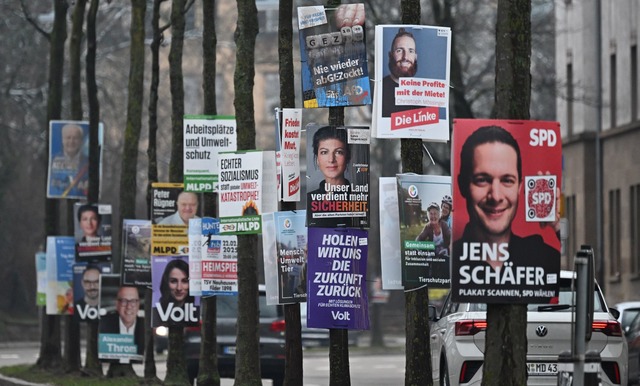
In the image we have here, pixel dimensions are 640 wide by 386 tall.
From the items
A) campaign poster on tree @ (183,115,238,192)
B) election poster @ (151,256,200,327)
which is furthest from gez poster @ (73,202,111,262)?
campaign poster on tree @ (183,115,238,192)

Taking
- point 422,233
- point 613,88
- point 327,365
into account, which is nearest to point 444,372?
point 422,233

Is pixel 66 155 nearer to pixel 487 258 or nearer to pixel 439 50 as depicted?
pixel 439 50

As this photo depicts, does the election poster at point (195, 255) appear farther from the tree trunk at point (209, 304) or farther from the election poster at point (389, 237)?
the election poster at point (389, 237)

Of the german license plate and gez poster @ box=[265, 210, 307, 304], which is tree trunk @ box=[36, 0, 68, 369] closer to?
gez poster @ box=[265, 210, 307, 304]

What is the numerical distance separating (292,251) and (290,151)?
43.1 inches

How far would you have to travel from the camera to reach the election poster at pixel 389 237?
55.6 feet

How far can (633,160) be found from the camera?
5266 cm

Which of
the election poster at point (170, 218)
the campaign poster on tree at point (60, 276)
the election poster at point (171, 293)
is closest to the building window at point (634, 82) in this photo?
the campaign poster on tree at point (60, 276)

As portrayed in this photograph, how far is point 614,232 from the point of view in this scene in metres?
54.5

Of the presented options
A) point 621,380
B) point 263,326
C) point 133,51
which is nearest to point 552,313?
point 621,380

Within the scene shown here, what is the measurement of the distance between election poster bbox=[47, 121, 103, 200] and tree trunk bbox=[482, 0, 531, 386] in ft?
61.1

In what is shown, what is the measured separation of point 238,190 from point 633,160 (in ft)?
111

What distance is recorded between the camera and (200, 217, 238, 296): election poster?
74.7ft

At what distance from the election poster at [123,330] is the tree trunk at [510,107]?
46.7 ft
